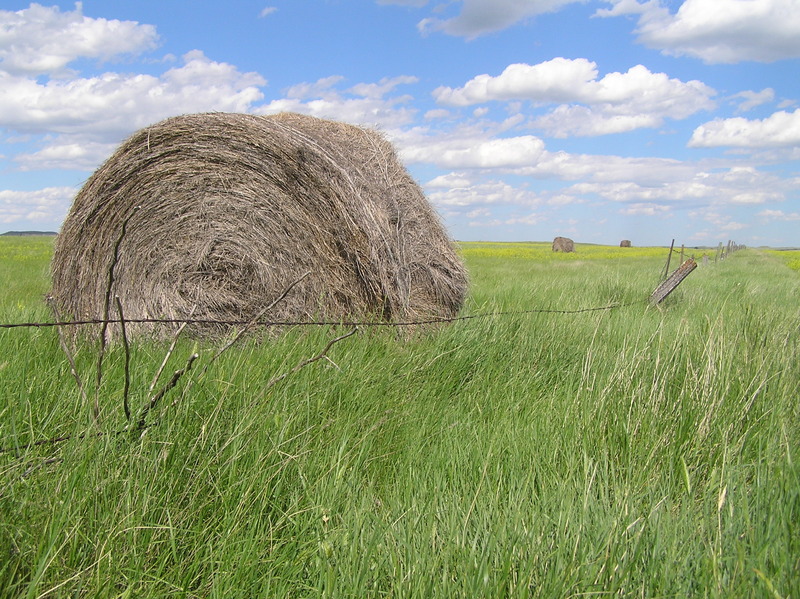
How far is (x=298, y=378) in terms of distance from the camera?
10.9ft

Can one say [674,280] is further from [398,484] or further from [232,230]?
[398,484]

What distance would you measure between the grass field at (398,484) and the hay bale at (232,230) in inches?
61.6

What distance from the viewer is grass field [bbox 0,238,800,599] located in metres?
1.81

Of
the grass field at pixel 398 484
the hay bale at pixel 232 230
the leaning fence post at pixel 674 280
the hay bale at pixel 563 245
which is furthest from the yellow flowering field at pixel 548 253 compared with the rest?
the grass field at pixel 398 484

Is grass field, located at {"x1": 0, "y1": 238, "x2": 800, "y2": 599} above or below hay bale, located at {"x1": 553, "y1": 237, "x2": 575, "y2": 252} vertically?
below

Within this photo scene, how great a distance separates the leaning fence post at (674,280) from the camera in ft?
24.4

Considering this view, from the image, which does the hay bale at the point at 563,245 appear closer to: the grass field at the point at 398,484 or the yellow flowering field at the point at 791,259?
the yellow flowering field at the point at 791,259

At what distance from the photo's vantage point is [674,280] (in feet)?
25.0

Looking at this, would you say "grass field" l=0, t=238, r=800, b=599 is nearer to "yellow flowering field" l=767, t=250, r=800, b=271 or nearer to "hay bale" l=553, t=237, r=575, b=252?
"yellow flowering field" l=767, t=250, r=800, b=271

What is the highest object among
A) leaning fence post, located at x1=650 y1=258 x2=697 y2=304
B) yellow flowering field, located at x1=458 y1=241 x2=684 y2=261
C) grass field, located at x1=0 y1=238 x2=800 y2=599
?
yellow flowering field, located at x1=458 y1=241 x2=684 y2=261

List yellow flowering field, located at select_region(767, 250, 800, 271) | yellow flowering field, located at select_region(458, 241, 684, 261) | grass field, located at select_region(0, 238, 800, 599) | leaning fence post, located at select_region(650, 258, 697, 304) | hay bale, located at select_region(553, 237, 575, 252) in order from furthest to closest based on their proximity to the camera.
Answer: hay bale, located at select_region(553, 237, 575, 252), yellow flowering field, located at select_region(458, 241, 684, 261), yellow flowering field, located at select_region(767, 250, 800, 271), leaning fence post, located at select_region(650, 258, 697, 304), grass field, located at select_region(0, 238, 800, 599)

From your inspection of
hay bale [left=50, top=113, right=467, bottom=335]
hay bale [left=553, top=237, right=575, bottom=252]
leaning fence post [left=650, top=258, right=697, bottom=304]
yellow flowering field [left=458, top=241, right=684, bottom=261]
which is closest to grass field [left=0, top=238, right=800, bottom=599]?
hay bale [left=50, top=113, right=467, bottom=335]

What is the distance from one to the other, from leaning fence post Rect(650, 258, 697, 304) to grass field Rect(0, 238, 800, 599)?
11.6 feet

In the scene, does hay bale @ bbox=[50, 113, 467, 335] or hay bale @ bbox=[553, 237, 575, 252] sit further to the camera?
hay bale @ bbox=[553, 237, 575, 252]
